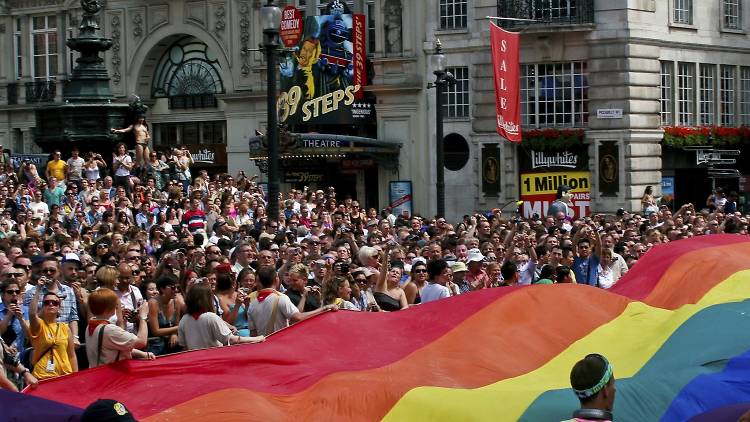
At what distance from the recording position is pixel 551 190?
40031mm

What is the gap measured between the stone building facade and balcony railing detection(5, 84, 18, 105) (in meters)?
4.29

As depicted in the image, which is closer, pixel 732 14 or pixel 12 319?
pixel 12 319

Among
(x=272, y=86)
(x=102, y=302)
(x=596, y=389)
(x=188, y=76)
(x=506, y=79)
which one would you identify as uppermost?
(x=188, y=76)

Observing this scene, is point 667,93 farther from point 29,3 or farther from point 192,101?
point 29,3

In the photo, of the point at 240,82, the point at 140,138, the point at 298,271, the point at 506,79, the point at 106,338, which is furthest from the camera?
the point at 240,82

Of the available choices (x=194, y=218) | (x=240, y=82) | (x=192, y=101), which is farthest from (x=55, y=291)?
(x=192, y=101)

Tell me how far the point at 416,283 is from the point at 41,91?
36.9 m

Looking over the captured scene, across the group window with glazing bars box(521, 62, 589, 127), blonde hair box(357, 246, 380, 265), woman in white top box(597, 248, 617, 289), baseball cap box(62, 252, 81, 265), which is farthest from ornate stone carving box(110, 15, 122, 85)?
blonde hair box(357, 246, 380, 265)

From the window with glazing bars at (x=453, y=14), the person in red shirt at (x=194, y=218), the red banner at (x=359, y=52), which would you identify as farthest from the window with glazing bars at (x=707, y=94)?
the person in red shirt at (x=194, y=218)

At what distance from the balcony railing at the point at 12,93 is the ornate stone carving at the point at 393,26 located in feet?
49.1

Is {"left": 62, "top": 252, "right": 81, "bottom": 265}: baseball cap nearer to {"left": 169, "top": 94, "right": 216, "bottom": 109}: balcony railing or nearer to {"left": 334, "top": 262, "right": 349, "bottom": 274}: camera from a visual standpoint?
{"left": 334, "top": 262, "right": 349, "bottom": 274}: camera

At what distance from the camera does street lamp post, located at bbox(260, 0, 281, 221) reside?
72.9 feet

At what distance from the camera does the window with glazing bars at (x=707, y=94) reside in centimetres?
4253

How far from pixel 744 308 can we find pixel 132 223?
39.9 ft
